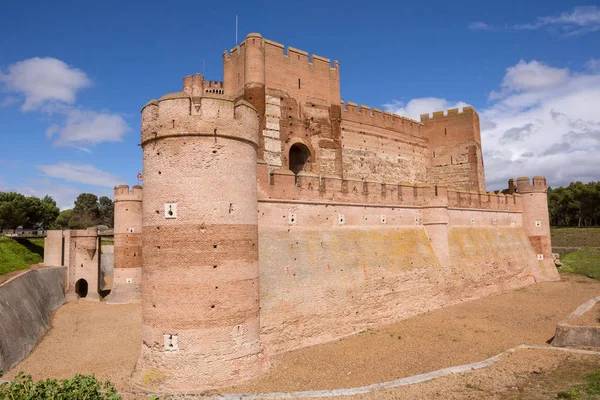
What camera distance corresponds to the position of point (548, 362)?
35.8ft

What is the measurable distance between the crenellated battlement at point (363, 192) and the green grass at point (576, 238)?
26.0 metres

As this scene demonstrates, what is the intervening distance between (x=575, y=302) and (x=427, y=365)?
12.3 m

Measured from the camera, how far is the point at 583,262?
93.1 feet

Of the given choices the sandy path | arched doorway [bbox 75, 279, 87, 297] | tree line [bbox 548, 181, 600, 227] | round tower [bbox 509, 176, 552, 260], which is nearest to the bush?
the sandy path

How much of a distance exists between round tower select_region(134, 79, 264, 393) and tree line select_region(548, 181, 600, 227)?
59.3 metres

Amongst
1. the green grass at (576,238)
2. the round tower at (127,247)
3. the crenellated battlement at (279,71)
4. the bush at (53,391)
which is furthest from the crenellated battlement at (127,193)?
the green grass at (576,238)

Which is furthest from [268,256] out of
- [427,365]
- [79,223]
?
[79,223]

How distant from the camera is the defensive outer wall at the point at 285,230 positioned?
10.7 metres

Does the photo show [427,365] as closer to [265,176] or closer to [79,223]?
[265,176]

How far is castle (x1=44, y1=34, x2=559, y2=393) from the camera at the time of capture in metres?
10.8

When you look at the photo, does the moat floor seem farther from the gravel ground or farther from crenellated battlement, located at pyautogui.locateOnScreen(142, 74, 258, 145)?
crenellated battlement, located at pyautogui.locateOnScreen(142, 74, 258, 145)

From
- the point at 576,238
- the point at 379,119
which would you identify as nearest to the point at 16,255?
the point at 379,119

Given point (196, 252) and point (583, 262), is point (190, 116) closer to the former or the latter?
point (196, 252)

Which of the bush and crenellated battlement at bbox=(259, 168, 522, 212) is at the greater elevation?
crenellated battlement at bbox=(259, 168, 522, 212)
